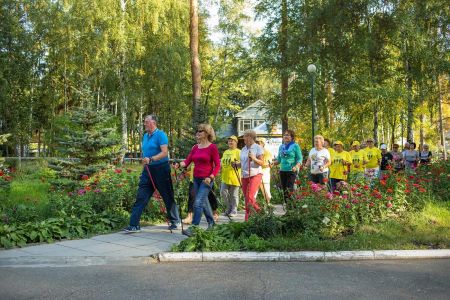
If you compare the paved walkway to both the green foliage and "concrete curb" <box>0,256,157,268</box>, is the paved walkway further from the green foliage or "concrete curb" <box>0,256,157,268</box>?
the green foliage

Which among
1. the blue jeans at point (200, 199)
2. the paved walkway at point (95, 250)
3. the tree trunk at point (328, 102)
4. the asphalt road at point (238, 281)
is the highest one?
the tree trunk at point (328, 102)

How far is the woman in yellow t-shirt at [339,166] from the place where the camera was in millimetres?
10500

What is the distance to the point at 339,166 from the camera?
10586 millimetres

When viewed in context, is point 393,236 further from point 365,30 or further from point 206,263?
point 365,30

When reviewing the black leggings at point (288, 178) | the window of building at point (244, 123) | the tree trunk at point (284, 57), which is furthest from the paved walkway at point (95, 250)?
the window of building at point (244, 123)

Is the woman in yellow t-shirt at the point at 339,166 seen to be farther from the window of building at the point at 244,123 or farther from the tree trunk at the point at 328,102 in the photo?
the window of building at the point at 244,123

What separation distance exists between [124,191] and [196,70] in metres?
12.0

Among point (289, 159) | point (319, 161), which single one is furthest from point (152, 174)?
point (319, 161)

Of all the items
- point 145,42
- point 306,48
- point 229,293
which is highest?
point 145,42

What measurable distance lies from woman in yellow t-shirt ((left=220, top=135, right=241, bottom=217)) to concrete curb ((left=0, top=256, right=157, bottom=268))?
10.4 feet

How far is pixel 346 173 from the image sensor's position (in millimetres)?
10766

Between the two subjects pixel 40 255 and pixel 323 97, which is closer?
pixel 40 255

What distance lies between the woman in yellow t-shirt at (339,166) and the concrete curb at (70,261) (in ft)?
18.2

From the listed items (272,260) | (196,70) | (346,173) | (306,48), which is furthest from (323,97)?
(272,260)
